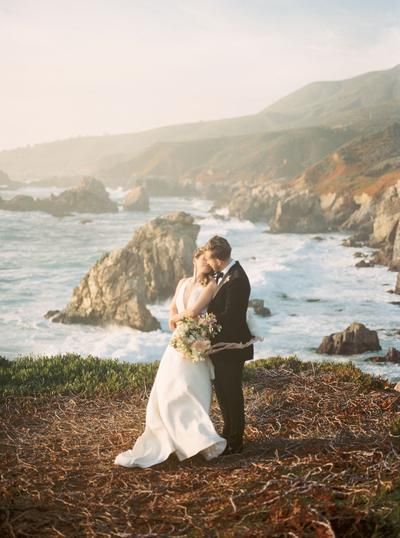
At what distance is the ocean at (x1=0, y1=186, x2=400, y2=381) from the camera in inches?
1123

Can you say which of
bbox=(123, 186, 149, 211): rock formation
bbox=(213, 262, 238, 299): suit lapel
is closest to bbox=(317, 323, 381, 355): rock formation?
bbox=(213, 262, 238, 299): suit lapel

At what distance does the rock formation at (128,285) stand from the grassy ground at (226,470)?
63.0 ft

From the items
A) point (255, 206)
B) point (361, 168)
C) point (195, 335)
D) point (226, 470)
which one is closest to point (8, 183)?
point (255, 206)

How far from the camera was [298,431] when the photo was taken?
8602mm

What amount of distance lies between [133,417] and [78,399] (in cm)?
164

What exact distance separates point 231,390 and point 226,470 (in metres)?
0.89

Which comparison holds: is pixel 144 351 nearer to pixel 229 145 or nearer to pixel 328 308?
pixel 328 308

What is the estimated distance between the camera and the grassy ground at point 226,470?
19.3ft

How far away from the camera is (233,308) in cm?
727

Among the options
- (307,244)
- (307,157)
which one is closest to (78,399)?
(307,244)

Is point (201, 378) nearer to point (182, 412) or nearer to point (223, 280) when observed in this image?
point (182, 412)

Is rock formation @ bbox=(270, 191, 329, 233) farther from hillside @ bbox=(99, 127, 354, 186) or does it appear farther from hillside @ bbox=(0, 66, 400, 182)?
hillside @ bbox=(0, 66, 400, 182)

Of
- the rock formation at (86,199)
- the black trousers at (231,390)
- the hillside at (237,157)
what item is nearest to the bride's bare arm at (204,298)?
the black trousers at (231,390)

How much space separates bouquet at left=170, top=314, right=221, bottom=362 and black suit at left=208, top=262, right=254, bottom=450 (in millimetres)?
122
